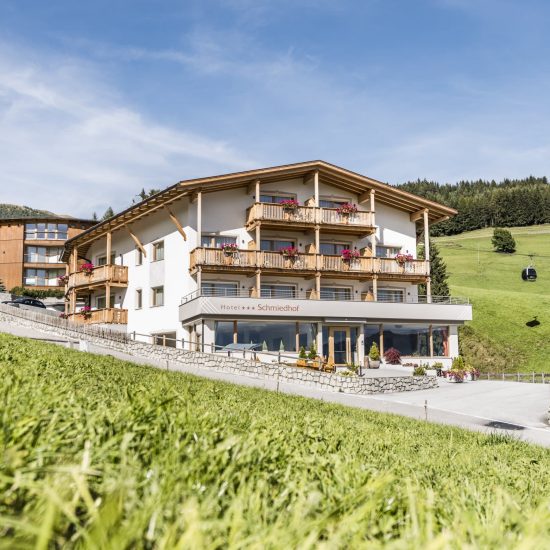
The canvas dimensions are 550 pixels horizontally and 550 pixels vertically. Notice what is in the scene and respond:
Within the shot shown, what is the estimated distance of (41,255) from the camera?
224 ft

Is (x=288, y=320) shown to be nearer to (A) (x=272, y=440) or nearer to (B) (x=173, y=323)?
(B) (x=173, y=323)

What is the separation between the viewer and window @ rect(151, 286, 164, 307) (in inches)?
1549

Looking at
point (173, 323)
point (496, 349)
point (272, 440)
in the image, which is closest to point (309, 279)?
point (173, 323)

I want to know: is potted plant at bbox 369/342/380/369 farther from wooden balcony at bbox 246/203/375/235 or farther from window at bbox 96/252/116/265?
window at bbox 96/252/116/265

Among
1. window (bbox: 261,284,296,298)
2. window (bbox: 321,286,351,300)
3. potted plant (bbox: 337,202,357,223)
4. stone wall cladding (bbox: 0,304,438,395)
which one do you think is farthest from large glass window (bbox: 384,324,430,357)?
stone wall cladding (bbox: 0,304,438,395)

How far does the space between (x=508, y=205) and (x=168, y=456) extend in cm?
14204

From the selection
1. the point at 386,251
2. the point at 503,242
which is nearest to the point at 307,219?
the point at 386,251

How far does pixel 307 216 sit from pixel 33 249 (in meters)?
42.6

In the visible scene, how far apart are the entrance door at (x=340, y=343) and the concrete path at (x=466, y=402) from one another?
6250 millimetres

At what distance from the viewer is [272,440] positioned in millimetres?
3281

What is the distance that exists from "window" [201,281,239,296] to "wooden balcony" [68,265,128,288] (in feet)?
28.7

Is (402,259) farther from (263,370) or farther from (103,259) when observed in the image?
(103,259)

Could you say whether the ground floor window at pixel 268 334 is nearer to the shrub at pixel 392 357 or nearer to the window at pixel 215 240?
the shrub at pixel 392 357

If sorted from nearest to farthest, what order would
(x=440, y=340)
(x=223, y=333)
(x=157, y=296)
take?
1. (x=223, y=333)
2. (x=157, y=296)
3. (x=440, y=340)
